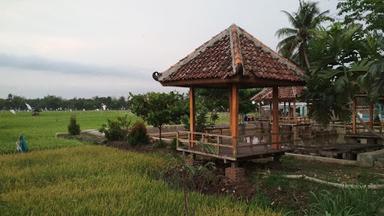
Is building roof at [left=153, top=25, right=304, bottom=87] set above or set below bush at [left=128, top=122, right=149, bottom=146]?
above

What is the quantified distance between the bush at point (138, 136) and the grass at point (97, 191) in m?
4.86

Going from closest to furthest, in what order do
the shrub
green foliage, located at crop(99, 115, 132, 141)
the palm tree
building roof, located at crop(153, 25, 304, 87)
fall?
building roof, located at crop(153, 25, 304, 87) → the shrub → green foliage, located at crop(99, 115, 132, 141) → the palm tree

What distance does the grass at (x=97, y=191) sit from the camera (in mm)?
6648

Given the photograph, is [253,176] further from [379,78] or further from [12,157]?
[12,157]

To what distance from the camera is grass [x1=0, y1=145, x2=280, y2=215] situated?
21.8ft

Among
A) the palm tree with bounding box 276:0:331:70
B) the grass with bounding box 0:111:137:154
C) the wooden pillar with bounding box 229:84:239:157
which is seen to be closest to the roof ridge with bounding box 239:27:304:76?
the wooden pillar with bounding box 229:84:239:157

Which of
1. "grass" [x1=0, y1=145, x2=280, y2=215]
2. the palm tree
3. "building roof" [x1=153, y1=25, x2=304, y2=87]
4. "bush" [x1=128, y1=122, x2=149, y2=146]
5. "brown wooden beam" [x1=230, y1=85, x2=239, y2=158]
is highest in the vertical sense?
the palm tree

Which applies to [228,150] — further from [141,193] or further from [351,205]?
Answer: [351,205]

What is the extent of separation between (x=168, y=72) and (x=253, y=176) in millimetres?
3834

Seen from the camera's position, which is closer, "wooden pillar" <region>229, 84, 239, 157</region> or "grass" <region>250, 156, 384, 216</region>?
"grass" <region>250, 156, 384, 216</region>

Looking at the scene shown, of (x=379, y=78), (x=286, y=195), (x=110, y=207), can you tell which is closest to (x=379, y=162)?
(x=286, y=195)

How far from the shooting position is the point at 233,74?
8742 millimetres

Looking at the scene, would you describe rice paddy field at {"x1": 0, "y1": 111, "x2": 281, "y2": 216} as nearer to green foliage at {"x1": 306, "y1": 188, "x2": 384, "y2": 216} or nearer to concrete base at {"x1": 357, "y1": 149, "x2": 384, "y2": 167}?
green foliage at {"x1": 306, "y1": 188, "x2": 384, "y2": 216}

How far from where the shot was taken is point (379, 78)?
5820mm
